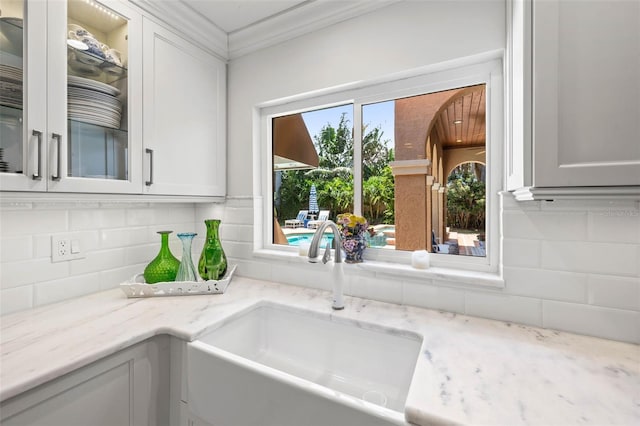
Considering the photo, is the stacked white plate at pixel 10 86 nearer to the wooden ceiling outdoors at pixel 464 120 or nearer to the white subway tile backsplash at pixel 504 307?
the wooden ceiling outdoors at pixel 464 120

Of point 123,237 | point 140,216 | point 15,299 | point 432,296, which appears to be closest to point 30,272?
point 15,299

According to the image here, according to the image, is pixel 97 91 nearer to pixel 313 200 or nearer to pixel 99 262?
pixel 99 262

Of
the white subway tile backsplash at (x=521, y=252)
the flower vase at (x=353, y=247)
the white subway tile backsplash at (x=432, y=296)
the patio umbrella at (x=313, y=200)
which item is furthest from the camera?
the patio umbrella at (x=313, y=200)

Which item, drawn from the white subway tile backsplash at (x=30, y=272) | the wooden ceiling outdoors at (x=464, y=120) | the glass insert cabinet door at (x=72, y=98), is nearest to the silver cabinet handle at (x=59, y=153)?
the glass insert cabinet door at (x=72, y=98)

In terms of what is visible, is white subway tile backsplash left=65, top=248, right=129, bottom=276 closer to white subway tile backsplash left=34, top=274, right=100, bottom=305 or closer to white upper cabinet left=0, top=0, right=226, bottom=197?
white subway tile backsplash left=34, top=274, right=100, bottom=305

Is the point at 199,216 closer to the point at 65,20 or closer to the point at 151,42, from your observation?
the point at 151,42

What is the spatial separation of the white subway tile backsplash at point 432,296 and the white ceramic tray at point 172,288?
0.87 metres

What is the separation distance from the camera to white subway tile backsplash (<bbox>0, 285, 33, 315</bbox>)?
115 cm

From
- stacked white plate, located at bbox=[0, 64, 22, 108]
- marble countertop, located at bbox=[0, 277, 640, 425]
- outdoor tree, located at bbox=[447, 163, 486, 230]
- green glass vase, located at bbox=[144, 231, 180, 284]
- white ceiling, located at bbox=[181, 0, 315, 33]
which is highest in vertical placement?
white ceiling, located at bbox=[181, 0, 315, 33]

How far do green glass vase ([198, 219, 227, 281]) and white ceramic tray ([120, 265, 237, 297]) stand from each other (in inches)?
2.7

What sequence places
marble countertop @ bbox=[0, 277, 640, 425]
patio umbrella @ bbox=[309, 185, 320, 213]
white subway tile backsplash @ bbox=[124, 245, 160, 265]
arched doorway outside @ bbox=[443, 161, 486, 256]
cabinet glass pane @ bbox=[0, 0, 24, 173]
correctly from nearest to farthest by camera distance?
1. marble countertop @ bbox=[0, 277, 640, 425]
2. cabinet glass pane @ bbox=[0, 0, 24, 173]
3. arched doorway outside @ bbox=[443, 161, 486, 256]
4. white subway tile backsplash @ bbox=[124, 245, 160, 265]
5. patio umbrella @ bbox=[309, 185, 320, 213]

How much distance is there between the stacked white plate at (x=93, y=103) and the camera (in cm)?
112

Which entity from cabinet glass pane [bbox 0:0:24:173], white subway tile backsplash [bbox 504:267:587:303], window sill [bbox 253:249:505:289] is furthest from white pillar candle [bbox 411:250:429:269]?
cabinet glass pane [bbox 0:0:24:173]

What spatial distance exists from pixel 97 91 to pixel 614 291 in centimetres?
201
